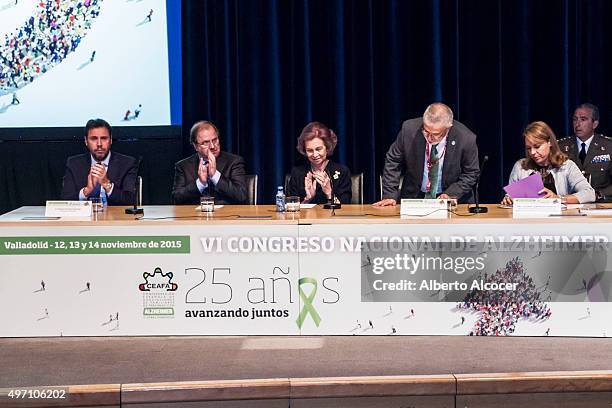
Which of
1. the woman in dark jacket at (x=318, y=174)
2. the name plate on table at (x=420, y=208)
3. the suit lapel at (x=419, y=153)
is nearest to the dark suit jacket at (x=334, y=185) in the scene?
the woman in dark jacket at (x=318, y=174)

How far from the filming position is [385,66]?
20.3 ft

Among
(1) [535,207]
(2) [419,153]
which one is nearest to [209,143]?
(2) [419,153]

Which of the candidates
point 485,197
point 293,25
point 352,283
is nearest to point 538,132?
point 352,283

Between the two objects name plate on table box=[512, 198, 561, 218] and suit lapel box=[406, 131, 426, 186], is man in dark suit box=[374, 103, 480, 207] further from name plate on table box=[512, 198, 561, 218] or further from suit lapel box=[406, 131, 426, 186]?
name plate on table box=[512, 198, 561, 218]

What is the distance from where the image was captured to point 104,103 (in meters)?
6.20

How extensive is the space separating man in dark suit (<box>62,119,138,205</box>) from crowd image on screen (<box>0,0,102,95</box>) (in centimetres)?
155

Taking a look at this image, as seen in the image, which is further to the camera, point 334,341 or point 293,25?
point 293,25

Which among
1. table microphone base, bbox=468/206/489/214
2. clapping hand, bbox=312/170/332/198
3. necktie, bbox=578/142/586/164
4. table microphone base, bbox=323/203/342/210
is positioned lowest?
table microphone base, bbox=468/206/489/214

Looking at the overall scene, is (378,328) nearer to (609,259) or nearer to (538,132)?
(609,259)

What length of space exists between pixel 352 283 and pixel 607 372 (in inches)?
42.4

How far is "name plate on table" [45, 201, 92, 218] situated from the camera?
3.90 m

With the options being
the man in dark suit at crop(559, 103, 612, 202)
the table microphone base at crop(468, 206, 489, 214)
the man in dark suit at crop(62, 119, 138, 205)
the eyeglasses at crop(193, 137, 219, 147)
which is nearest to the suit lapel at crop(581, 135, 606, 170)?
the man in dark suit at crop(559, 103, 612, 202)

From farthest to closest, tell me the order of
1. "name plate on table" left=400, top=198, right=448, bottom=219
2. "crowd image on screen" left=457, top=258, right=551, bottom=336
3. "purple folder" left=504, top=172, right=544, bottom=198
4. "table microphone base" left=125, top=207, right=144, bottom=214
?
"table microphone base" left=125, top=207, right=144, bottom=214, "purple folder" left=504, top=172, right=544, bottom=198, "name plate on table" left=400, top=198, right=448, bottom=219, "crowd image on screen" left=457, top=258, right=551, bottom=336

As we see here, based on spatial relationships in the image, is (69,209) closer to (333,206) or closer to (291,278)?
(291,278)
